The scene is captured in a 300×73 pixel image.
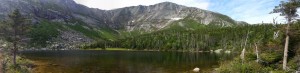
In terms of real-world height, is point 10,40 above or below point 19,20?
below

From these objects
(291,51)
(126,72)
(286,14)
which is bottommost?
(126,72)

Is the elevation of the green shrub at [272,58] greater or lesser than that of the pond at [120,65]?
greater

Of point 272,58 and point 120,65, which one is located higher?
point 272,58

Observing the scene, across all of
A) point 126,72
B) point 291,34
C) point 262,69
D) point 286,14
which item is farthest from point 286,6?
point 126,72

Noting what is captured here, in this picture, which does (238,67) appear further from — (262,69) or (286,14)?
(286,14)

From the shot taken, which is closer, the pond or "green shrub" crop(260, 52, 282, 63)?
"green shrub" crop(260, 52, 282, 63)

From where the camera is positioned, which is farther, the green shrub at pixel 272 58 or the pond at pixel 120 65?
the pond at pixel 120 65

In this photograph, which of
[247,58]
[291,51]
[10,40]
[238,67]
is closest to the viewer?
[238,67]

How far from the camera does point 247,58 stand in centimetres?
6141

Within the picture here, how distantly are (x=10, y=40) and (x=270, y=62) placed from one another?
52.6 meters

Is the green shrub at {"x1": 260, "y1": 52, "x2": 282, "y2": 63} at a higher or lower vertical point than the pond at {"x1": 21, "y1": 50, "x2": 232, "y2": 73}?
higher

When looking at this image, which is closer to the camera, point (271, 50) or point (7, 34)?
point (271, 50)

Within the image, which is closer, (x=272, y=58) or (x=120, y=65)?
(x=272, y=58)

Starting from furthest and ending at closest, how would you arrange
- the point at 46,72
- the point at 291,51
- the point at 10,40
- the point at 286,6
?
the point at 46,72
the point at 10,40
the point at 291,51
the point at 286,6
